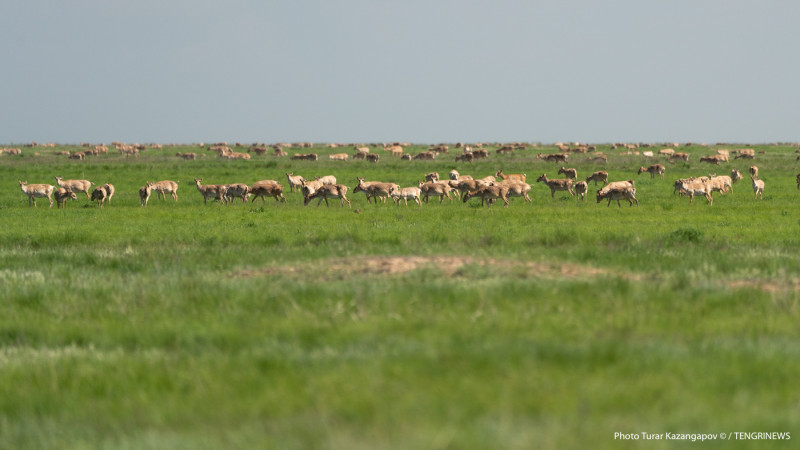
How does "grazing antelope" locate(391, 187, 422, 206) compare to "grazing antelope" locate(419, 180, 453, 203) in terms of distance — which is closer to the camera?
"grazing antelope" locate(391, 187, 422, 206)

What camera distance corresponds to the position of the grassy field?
240 inches

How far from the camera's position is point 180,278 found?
1270 centimetres

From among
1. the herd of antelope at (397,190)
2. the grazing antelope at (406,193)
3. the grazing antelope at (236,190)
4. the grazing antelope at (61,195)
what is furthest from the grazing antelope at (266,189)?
the grazing antelope at (61,195)

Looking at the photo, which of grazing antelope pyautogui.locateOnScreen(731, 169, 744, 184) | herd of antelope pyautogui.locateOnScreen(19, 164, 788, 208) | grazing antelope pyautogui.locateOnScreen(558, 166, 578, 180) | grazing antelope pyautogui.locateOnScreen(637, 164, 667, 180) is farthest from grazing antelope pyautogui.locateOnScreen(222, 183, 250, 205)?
grazing antelope pyautogui.locateOnScreen(731, 169, 744, 184)

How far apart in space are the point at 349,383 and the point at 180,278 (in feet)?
22.1

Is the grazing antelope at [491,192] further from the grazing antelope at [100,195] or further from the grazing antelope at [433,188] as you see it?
the grazing antelope at [100,195]

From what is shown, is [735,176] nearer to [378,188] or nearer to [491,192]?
[491,192]

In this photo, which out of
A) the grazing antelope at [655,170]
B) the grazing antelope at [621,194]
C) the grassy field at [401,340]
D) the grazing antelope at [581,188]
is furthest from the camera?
Result: the grazing antelope at [655,170]

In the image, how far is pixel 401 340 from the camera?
8.32m

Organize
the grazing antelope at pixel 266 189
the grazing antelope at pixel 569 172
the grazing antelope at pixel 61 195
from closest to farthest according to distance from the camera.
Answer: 1. the grazing antelope at pixel 61 195
2. the grazing antelope at pixel 266 189
3. the grazing antelope at pixel 569 172

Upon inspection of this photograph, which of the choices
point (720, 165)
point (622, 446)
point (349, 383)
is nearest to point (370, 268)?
point (349, 383)

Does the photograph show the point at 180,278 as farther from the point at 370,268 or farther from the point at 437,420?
the point at 437,420

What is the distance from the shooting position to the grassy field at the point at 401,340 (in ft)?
20.0

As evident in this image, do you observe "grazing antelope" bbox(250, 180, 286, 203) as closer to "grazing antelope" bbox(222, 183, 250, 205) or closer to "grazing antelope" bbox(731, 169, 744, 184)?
"grazing antelope" bbox(222, 183, 250, 205)
